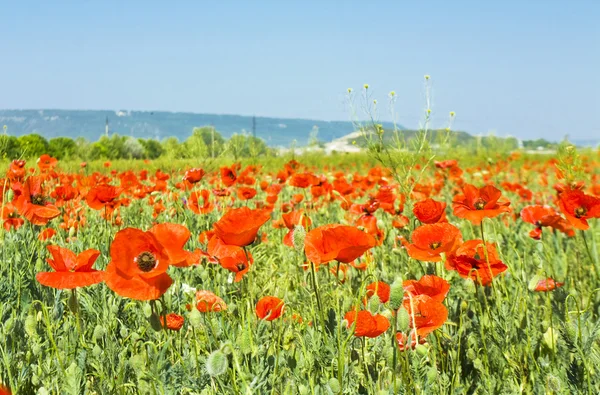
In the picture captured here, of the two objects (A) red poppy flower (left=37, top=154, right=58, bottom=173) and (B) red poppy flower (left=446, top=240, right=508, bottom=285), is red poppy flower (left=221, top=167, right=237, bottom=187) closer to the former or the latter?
(A) red poppy flower (left=37, top=154, right=58, bottom=173)

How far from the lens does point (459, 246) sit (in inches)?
62.4

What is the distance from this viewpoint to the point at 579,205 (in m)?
1.74

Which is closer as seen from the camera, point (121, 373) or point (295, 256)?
point (121, 373)

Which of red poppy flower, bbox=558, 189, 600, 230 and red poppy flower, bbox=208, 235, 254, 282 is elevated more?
red poppy flower, bbox=558, 189, 600, 230

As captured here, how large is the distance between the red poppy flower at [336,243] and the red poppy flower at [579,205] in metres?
0.89

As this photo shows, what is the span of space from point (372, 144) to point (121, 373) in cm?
150

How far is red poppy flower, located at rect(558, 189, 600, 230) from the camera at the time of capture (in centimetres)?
170

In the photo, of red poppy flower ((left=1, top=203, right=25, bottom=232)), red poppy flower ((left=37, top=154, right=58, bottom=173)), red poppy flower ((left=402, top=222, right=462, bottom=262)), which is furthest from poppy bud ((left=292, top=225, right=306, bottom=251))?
red poppy flower ((left=37, top=154, right=58, bottom=173))

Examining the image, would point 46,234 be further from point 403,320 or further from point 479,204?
point 403,320

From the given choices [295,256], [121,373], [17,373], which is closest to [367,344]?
[121,373]

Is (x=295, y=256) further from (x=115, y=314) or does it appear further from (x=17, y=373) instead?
(x=17, y=373)

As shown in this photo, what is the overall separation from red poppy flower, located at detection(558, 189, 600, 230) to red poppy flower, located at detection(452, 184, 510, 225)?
217 millimetres

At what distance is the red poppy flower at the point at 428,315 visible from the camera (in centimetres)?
116

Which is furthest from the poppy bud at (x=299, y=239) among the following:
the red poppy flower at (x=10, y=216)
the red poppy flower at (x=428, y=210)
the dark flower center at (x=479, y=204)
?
the red poppy flower at (x=10, y=216)
